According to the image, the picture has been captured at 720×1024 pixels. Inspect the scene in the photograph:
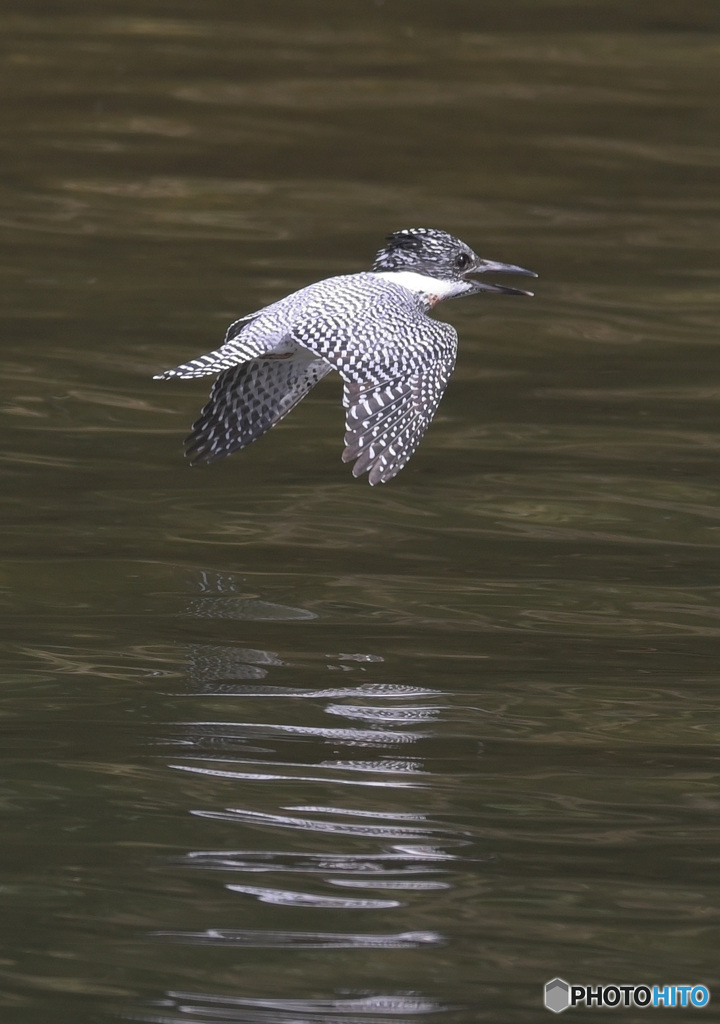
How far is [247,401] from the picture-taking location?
716 centimetres

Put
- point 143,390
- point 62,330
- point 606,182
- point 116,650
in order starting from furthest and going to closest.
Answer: point 606,182 < point 62,330 < point 143,390 < point 116,650

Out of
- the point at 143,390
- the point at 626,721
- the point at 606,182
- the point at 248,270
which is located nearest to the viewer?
the point at 626,721

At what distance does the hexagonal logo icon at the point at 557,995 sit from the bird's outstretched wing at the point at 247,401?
3076 millimetres

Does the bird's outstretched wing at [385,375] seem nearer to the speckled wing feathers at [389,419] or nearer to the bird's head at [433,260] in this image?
the speckled wing feathers at [389,419]

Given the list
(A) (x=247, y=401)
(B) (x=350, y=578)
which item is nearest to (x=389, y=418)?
(B) (x=350, y=578)

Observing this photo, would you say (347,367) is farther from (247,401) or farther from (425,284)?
(425,284)

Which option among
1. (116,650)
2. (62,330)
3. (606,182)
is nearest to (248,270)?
(62,330)

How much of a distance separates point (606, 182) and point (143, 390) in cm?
442

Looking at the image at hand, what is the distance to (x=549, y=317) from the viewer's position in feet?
32.7

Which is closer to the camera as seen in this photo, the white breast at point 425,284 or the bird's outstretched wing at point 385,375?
the bird's outstretched wing at point 385,375

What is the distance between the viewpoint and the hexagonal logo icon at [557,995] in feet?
14.4

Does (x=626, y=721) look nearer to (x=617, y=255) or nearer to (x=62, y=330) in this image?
(x=62, y=330)

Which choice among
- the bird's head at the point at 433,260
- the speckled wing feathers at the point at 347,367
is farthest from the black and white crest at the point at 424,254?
the speckled wing feathers at the point at 347,367

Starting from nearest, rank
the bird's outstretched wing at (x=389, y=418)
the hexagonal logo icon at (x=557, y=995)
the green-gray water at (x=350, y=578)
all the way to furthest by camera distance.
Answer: the hexagonal logo icon at (x=557, y=995) < the green-gray water at (x=350, y=578) < the bird's outstretched wing at (x=389, y=418)
